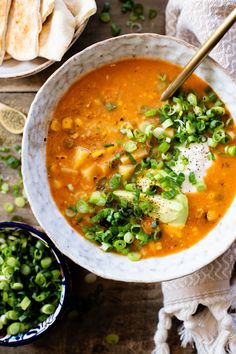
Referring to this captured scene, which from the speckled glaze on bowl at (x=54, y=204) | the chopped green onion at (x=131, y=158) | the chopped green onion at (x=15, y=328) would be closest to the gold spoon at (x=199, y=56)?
the speckled glaze on bowl at (x=54, y=204)

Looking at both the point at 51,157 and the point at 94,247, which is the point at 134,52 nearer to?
the point at 51,157

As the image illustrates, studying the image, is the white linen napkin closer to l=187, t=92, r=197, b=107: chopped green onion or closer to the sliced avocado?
l=187, t=92, r=197, b=107: chopped green onion

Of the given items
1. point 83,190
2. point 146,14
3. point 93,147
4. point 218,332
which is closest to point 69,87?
point 93,147

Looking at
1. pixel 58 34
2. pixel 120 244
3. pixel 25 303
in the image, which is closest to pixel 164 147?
pixel 120 244

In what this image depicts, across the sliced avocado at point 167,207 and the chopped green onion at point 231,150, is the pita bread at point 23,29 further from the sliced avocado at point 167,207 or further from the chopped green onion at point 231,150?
the chopped green onion at point 231,150

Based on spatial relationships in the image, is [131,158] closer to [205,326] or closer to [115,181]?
[115,181]

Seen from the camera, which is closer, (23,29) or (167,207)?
(167,207)

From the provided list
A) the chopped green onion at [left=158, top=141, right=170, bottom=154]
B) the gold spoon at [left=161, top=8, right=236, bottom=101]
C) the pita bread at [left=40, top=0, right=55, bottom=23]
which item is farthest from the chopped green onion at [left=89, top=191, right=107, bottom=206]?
the pita bread at [left=40, top=0, right=55, bottom=23]
